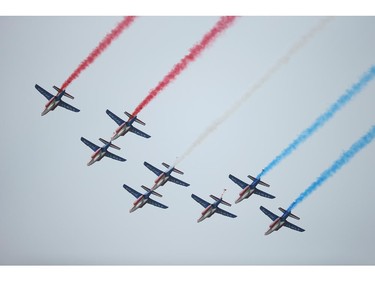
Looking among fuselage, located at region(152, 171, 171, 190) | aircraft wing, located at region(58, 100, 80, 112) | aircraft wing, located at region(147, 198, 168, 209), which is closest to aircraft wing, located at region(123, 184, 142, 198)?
aircraft wing, located at region(147, 198, 168, 209)

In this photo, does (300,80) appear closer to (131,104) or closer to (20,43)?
(131,104)

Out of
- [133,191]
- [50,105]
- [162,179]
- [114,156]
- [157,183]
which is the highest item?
[162,179]

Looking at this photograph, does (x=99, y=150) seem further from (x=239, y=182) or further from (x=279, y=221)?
(x=279, y=221)

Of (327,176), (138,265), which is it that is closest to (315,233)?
(327,176)

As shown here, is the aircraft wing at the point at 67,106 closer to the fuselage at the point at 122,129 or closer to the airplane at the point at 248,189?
the fuselage at the point at 122,129

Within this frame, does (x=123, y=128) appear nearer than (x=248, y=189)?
Yes

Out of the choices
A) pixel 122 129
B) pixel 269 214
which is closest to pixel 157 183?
pixel 122 129

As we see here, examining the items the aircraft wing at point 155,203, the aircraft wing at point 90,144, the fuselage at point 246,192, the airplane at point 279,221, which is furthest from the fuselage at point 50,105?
the airplane at point 279,221
